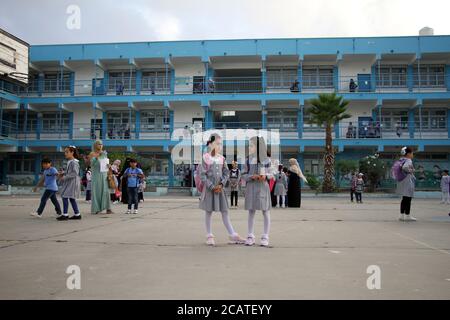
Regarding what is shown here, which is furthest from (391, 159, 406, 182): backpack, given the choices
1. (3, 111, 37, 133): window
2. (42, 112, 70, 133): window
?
(3, 111, 37, 133): window

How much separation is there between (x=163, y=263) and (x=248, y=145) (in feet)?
8.40

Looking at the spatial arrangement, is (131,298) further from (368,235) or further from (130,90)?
(130,90)

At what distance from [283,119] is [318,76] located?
4.79 m

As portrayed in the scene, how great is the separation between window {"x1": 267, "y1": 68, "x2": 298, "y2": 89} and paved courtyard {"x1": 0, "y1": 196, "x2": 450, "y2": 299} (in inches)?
1090

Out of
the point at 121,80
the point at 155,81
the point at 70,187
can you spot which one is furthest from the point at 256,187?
the point at 121,80

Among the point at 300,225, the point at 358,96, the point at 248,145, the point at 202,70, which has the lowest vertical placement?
the point at 300,225

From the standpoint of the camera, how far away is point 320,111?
88.2 feet

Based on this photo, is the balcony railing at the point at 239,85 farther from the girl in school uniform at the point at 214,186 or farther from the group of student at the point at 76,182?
the girl in school uniform at the point at 214,186

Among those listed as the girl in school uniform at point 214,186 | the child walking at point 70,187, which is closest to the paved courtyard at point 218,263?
the girl in school uniform at point 214,186

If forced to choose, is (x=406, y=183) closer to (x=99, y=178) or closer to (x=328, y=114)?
(x=99, y=178)

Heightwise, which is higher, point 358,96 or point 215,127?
point 358,96

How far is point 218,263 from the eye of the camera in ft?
15.0

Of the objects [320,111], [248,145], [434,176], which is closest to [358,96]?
[320,111]

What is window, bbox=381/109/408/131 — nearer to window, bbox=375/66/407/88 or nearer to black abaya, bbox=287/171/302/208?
window, bbox=375/66/407/88
